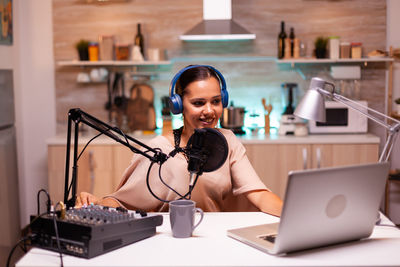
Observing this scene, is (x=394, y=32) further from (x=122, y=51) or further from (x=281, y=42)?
(x=122, y=51)

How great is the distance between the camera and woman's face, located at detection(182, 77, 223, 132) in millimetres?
2150

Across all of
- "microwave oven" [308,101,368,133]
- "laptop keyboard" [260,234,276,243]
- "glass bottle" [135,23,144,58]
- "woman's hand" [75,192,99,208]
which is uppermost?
"glass bottle" [135,23,144,58]

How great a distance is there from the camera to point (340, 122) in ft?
Result: 13.6

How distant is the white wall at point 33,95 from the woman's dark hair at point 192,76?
8.56ft

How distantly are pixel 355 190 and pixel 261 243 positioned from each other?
32 centimetres

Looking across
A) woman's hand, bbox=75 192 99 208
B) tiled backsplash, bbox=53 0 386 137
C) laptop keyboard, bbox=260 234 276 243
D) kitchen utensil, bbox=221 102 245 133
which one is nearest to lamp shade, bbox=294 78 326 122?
laptop keyboard, bbox=260 234 276 243

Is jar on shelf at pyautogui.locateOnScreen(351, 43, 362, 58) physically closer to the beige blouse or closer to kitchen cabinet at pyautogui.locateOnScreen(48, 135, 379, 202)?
kitchen cabinet at pyautogui.locateOnScreen(48, 135, 379, 202)

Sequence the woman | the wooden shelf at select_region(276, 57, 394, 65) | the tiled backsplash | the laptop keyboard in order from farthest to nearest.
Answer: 1. the tiled backsplash
2. the wooden shelf at select_region(276, 57, 394, 65)
3. the woman
4. the laptop keyboard

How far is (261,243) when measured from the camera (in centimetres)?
146

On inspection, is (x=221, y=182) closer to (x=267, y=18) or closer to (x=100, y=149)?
(x=100, y=149)

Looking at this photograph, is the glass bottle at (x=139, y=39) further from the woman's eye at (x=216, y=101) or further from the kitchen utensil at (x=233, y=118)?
the woman's eye at (x=216, y=101)

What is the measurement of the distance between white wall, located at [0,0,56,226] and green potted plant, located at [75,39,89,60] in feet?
1.16

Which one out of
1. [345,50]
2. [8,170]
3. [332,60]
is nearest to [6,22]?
[8,170]

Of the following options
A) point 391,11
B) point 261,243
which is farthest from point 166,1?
point 261,243
